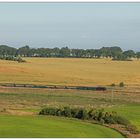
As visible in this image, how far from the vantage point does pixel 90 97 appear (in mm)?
57844

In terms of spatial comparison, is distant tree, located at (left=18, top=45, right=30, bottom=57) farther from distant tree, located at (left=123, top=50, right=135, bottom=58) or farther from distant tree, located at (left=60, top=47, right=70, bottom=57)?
distant tree, located at (left=123, top=50, right=135, bottom=58)

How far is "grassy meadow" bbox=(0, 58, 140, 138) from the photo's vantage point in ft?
97.6

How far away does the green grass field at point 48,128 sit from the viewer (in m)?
27.7

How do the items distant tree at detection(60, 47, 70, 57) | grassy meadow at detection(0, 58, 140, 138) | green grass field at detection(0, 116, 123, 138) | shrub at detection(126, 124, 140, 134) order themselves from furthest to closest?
distant tree at detection(60, 47, 70, 57) < grassy meadow at detection(0, 58, 140, 138) < shrub at detection(126, 124, 140, 134) < green grass field at detection(0, 116, 123, 138)

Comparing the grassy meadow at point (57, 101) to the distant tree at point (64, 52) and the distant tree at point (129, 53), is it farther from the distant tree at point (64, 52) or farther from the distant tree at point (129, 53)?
the distant tree at point (129, 53)

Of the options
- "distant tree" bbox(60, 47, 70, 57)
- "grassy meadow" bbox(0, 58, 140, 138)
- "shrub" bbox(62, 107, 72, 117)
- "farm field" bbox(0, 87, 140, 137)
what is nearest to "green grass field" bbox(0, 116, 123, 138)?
"grassy meadow" bbox(0, 58, 140, 138)

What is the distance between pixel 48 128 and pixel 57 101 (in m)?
21.8

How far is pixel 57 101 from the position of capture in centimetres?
5250

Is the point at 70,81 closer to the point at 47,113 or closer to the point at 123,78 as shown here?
the point at 123,78

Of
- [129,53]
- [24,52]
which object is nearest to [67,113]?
[24,52]

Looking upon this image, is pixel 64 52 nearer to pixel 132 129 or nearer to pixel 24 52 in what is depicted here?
pixel 24 52

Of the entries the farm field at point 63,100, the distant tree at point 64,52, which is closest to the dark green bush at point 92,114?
the farm field at point 63,100

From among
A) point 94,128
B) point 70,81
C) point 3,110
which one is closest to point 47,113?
point 3,110

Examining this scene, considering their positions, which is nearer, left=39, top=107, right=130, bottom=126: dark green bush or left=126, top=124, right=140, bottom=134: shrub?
left=126, top=124, right=140, bottom=134: shrub
